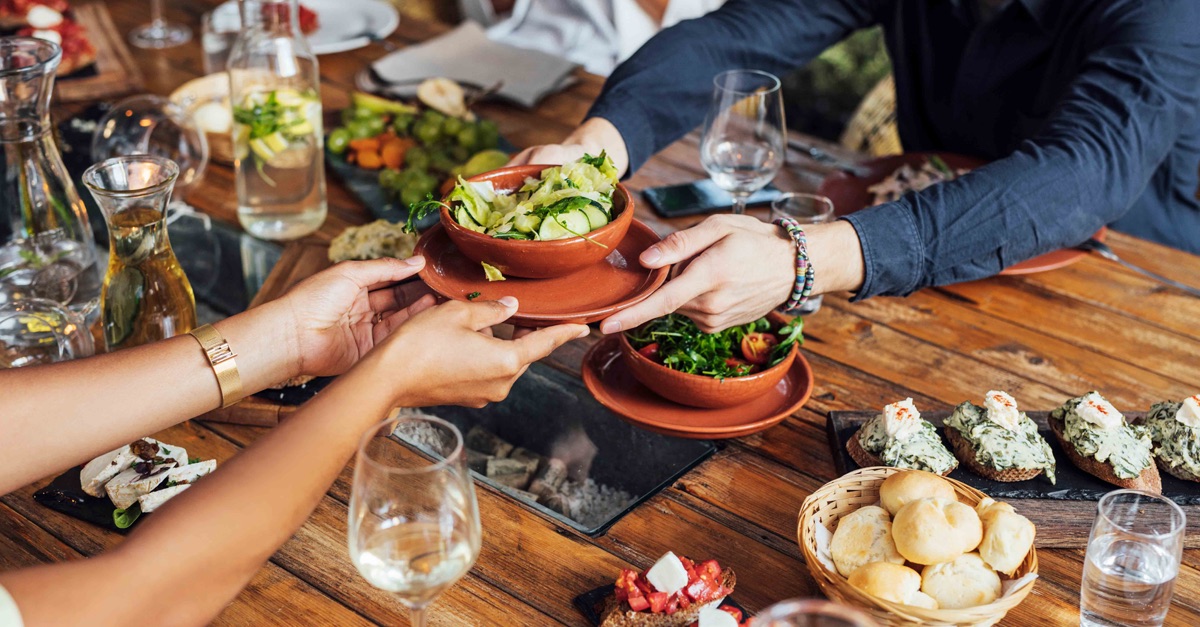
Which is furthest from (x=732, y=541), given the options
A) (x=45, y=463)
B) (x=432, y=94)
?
(x=432, y=94)

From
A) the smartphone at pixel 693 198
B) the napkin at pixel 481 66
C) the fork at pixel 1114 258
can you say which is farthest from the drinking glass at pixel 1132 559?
the napkin at pixel 481 66

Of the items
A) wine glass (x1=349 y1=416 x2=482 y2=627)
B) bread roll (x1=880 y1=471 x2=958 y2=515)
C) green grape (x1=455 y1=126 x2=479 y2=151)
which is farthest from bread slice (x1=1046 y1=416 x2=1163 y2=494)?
green grape (x1=455 y1=126 x2=479 y2=151)

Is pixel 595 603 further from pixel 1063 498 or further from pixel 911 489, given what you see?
pixel 1063 498

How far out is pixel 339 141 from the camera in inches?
90.4

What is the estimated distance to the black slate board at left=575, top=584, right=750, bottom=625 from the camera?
1.15 m

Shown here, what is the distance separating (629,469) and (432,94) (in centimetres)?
121

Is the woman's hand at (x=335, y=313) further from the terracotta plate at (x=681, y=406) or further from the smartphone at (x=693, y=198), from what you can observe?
the smartphone at (x=693, y=198)

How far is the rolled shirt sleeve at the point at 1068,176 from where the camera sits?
1.68 m

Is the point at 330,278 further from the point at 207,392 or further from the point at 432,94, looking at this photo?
the point at 432,94

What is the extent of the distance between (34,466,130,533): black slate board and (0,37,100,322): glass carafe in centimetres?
48

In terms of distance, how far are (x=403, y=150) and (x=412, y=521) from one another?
4.89ft

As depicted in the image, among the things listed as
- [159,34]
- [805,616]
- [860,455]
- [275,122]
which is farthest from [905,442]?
[159,34]

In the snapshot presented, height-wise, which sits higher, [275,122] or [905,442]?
[275,122]

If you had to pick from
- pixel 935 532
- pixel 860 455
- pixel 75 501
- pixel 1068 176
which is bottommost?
pixel 75 501
